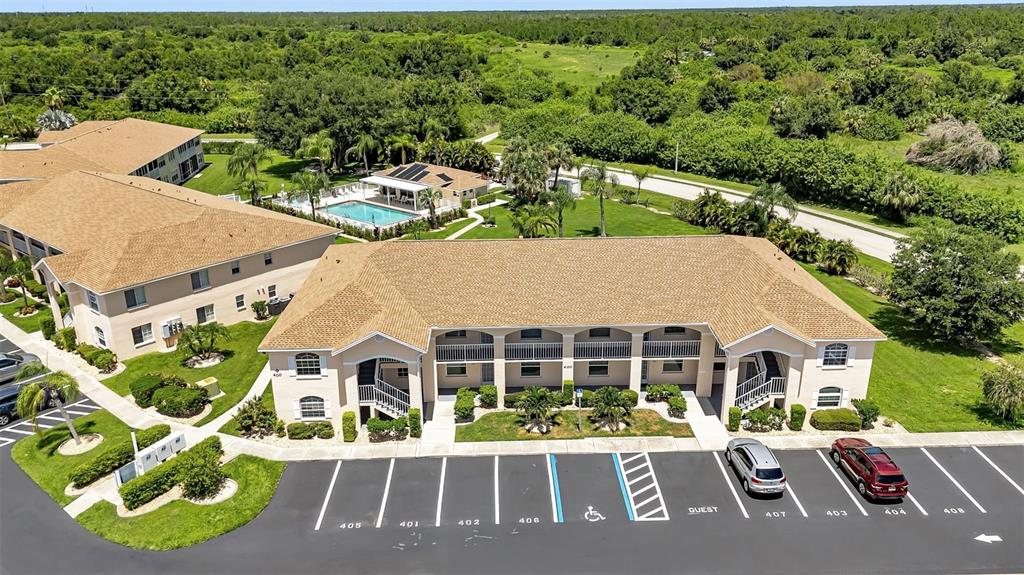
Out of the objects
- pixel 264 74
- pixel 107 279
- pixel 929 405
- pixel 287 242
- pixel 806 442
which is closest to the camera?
pixel 806 442

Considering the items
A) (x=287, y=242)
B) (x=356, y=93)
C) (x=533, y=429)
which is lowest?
(x=533, y=429)

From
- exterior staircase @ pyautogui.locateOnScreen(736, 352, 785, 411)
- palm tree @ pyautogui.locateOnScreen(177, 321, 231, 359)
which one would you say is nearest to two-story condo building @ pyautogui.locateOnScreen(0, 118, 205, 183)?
palm tree @ pyautogui.locateOnScreen(177, 321, 231, 359)

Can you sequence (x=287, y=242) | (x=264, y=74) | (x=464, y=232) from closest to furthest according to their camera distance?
1. (x=287, y=242)
2. (x=464, y=232)
3. (x=264, y=74)

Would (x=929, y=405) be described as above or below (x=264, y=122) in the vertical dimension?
below

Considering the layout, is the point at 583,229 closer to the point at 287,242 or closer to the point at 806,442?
the point at 287,242

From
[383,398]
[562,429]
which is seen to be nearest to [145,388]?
[383,398]

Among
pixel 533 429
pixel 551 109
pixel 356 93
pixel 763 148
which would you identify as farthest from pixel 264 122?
pixel 533 429

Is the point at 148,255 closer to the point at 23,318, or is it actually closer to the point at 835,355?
the point at 23,318
